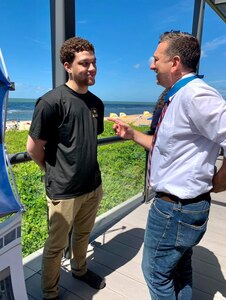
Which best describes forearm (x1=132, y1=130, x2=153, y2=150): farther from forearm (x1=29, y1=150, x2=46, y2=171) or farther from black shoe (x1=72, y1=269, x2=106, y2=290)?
black shoe (x1=72, y1=269, x2=106, y2=290)

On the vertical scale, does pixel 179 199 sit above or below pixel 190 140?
below

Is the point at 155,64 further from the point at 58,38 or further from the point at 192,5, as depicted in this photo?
the point at 192,5

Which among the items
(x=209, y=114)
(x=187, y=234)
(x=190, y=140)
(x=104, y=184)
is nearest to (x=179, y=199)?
(x=187, y=234)

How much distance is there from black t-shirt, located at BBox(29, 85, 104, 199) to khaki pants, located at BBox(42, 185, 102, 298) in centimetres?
7

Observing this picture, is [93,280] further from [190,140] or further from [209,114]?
[209,114]

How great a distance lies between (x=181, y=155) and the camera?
1158 mm

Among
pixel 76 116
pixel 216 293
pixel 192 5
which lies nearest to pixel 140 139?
pixel 76 116

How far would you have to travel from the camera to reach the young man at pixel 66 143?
1.46 m

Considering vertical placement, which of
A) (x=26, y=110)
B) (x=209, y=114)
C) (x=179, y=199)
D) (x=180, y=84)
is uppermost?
(x=180, y=84)

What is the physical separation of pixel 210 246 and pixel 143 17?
216 feet

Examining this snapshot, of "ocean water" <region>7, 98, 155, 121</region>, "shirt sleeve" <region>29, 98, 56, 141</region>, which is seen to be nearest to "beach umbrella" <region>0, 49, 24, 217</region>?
"shirt sleeve" <region>29, 98, 56, 141</region>

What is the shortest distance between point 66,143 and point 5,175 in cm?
62

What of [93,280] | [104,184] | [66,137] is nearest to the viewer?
[66,137]

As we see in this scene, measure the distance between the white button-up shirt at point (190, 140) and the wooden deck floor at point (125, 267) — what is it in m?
1.04
